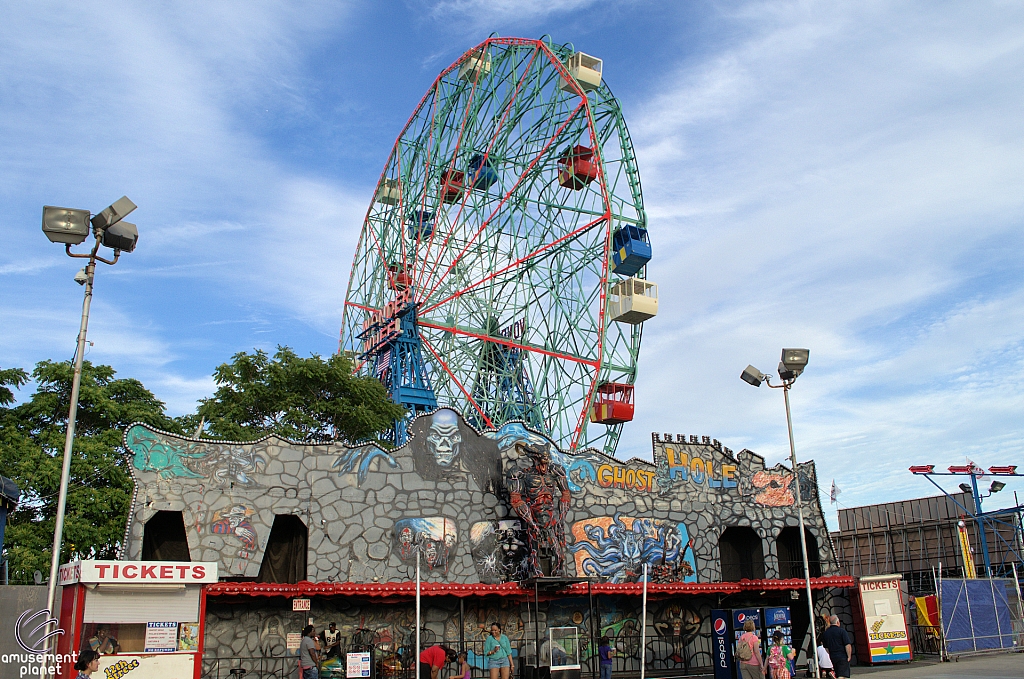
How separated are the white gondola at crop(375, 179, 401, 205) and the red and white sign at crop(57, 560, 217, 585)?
3018 cm

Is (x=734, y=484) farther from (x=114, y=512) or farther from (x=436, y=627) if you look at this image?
(x=114, y=512)

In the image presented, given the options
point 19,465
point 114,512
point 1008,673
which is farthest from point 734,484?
point 19,465

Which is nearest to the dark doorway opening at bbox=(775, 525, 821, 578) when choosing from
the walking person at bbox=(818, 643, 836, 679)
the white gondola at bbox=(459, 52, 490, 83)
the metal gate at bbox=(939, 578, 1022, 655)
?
the metal gate at bbox=(939, 578, 1022, 655)

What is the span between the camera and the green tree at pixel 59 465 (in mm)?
28047

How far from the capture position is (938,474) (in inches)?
1406

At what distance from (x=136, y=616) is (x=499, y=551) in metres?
8.83

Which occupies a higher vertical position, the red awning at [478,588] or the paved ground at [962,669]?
the red awning at [478,588]

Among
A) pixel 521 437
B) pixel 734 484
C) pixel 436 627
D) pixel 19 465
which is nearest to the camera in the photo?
pixel 436 627

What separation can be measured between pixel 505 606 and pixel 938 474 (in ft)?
77.9

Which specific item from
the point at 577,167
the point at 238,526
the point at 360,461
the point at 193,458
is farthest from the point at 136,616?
the point at 577,167

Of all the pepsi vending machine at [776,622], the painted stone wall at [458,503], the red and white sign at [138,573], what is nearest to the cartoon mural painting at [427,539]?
the painted stone wall at [458,503]

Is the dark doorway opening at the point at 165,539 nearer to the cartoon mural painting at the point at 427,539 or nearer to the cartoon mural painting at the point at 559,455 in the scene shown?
the cartoon mural painting at the point at 427,539

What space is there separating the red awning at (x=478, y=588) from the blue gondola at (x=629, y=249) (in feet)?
46.3

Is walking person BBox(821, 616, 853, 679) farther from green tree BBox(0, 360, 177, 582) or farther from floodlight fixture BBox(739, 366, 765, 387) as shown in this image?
green tree BBox(0, 360, 177, 582)
